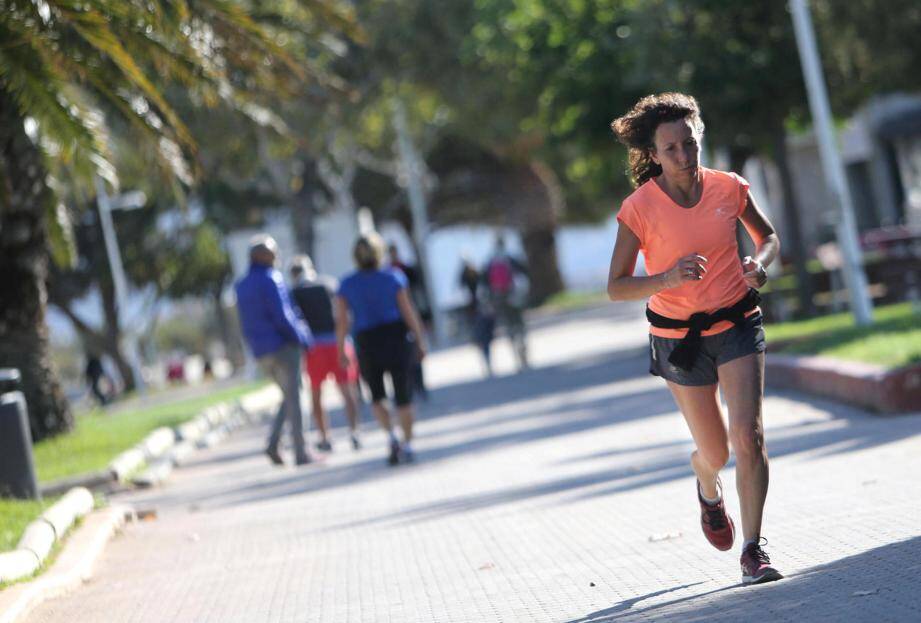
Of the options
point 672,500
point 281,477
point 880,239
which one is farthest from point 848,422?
point 880,239

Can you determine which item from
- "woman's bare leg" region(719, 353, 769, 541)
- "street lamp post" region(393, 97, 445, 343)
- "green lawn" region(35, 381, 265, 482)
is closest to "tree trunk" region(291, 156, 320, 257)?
"street lamp post" region(393, 97, 445, 343)

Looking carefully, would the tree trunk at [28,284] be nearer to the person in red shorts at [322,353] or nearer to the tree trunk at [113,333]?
the person in red shorts at [322,353]

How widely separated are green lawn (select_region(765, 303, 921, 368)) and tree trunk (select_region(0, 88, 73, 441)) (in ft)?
25.5

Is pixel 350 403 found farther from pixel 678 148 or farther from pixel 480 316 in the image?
pixel 678 148

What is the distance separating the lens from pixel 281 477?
14.8 metres

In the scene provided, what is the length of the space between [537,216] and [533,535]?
46.6m

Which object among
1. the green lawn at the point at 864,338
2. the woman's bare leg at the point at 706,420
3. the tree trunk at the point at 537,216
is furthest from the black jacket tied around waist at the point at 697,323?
the tree trunk at the point at 537,216

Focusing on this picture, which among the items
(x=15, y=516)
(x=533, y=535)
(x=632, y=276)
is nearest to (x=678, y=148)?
(x=632, y=276)

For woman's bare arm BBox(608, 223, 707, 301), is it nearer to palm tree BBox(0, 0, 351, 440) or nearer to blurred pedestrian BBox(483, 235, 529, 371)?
palm tree BBox(0, 0, 351, 440)

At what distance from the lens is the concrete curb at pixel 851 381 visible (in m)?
12.9

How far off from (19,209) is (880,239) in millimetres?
15345

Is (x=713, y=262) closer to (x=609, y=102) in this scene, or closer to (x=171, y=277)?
(x=609, y=102)

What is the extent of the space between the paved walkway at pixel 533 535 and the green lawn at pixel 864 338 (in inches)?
24.9

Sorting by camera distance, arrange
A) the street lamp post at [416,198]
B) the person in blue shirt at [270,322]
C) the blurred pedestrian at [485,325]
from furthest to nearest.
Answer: the street lamp post at [416,198] < the blurred pedestrian at [485,325] < the person in blue shirt at [270,322]
